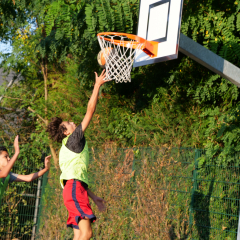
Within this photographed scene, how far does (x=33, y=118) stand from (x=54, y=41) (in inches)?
165

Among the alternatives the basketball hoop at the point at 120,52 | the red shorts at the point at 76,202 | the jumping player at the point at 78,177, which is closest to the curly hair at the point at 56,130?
the jumping player at the point at 78,177

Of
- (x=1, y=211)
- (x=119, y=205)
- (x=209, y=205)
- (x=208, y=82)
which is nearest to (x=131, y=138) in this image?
(x=119, y=205)

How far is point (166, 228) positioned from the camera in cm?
621

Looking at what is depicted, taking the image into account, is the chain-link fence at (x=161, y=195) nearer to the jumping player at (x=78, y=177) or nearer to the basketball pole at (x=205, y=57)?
the basketball pole at (x=205, y=57)

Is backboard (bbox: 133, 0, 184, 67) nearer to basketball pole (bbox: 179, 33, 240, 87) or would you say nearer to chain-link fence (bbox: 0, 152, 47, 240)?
basketball pole (bbox: 179, 33, 240, 87)

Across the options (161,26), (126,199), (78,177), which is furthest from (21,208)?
(161,26)

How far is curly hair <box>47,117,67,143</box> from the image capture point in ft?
15.3

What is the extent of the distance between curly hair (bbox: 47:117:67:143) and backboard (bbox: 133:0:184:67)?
4.59 feet

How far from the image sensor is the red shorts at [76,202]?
4.13 m

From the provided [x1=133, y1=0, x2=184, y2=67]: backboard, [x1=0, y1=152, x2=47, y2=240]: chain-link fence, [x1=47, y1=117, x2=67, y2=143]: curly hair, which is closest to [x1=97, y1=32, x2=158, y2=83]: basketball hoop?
[x1=133, y1=0, x2=184, y2=67]: backboard

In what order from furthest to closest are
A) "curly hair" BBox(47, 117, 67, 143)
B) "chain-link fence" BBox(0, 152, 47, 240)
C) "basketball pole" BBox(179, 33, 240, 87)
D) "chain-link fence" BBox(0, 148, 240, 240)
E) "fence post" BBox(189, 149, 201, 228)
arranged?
"chain-link fence" BBox(0, 152, 47, 240) → "fence post" BBox(189, 149, 201, 228) → "chain-link fence" BBox(0, 148, 240, 240) → "curly hair" BBox(47, 117, 67, 143) → "basketball pole" BBox(179, 33, 240, 87)

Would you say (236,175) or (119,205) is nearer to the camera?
(236,175)

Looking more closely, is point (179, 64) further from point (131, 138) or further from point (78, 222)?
point (78, 222)

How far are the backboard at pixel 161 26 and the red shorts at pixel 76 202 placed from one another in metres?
1.86
